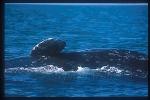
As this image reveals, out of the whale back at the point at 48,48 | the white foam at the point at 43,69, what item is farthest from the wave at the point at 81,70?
the whale back at the point at 48,48

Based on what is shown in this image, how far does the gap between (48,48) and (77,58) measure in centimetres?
24

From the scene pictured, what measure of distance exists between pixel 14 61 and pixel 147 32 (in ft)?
3.48

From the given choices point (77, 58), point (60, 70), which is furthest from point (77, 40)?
point (60, 70)

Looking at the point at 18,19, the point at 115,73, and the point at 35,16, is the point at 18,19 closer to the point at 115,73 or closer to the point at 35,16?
the point at 35,16

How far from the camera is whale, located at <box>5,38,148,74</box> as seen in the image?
1.89 metres

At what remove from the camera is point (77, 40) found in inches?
74.3

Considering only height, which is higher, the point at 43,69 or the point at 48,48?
the point at 48,48

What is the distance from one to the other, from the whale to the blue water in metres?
0.04

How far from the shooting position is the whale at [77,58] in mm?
1892

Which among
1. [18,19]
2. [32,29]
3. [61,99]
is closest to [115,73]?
[61,99]

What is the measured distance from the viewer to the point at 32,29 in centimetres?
191

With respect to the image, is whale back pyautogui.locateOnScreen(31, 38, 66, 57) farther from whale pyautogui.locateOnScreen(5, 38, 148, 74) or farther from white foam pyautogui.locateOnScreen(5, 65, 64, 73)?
white foam pyautogui.locateOnScreen(5, 65, 64, 73)

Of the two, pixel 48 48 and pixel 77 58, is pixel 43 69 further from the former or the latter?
pixel 77 58

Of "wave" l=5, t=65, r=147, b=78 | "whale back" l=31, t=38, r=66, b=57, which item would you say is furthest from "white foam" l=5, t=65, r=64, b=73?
"whale back" l=31, t=38, r=66, b=57
